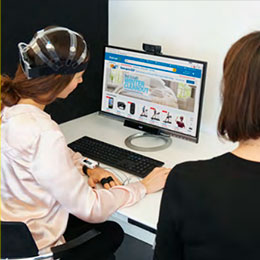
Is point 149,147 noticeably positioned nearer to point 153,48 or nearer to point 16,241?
point 153,48

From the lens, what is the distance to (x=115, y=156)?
1.69 metres

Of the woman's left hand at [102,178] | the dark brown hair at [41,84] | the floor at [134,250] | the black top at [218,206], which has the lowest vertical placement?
the floor at [134,250]

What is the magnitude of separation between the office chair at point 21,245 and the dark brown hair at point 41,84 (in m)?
0.40

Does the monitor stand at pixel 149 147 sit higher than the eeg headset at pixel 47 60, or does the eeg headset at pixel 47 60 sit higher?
the eeg headset at pixel 47 60

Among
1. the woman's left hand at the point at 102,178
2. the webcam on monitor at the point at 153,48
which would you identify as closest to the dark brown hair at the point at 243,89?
the woman's left hand at the point at 102,178

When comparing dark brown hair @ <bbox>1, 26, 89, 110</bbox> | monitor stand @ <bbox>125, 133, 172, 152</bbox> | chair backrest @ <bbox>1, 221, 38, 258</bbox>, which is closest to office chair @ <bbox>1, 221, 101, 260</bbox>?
chair backrest @ <bbox>1, 221, 38, 258</bbox>

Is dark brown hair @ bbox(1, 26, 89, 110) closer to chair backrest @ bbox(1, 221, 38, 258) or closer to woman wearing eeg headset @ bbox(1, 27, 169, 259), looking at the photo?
woman wearing eeg headset @ bbox(1, 27, 169, 259)

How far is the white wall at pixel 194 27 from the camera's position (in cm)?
171

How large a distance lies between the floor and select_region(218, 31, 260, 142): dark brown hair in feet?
4.68

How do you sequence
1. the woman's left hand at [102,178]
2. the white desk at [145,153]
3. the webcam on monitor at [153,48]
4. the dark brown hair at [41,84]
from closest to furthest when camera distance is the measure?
the dark brown hair at [41,84]
the white desk at [145,153]
the woman's left hand at [102,178]
the webcam on monitor at [153,48]

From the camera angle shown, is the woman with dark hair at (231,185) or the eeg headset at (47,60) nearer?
the woman with dark hair at (231,185)

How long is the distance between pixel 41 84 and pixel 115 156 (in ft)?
1.86

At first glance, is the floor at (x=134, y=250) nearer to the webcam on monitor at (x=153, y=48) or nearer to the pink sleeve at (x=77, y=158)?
the pink sleeve at (x=77, y=158)

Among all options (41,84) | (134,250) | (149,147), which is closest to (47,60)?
(41,84)
